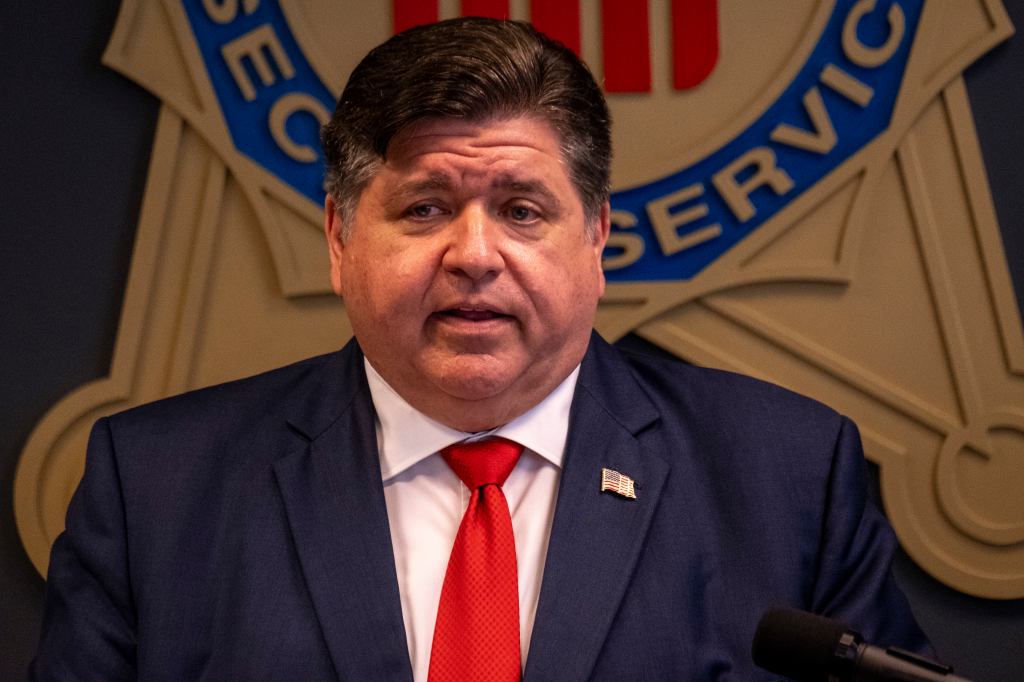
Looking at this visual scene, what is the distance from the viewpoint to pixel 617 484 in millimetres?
1667

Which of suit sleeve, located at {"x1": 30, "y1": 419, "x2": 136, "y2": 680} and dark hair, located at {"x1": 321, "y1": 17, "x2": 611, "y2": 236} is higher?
dark hair, located at {"x1": 321, "y1": 17, "x2": 611, "y2": 236}

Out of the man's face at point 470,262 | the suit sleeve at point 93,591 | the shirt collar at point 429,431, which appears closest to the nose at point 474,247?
the man's face at point 470,262

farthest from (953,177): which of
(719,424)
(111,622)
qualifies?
(111,622)

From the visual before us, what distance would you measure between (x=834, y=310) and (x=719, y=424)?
A: 0.50 m

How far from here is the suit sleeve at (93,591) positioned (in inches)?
64.6

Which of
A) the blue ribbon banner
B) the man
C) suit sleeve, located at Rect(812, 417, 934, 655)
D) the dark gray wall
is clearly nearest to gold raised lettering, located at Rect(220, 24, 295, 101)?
the blue ribbon banner

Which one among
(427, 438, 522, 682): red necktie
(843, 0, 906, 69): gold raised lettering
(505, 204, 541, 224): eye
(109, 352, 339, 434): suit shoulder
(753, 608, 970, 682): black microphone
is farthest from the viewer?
(843, 0, 906, 69): gold raised lettering

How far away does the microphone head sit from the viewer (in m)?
Result: 1.02

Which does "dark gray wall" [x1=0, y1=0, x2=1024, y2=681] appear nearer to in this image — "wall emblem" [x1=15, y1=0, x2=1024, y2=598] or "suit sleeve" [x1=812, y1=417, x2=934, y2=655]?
"wall emblem" [x1=15, y1=0, x2=1024, y2=598]

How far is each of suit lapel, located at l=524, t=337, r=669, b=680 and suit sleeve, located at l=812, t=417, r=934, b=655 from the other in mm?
270

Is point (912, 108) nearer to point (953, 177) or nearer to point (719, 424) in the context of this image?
point (953, 177)

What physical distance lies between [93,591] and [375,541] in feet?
1.44

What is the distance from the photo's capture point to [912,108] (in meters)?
2.13

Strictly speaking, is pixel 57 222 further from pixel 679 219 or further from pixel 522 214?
pixel 679 219
